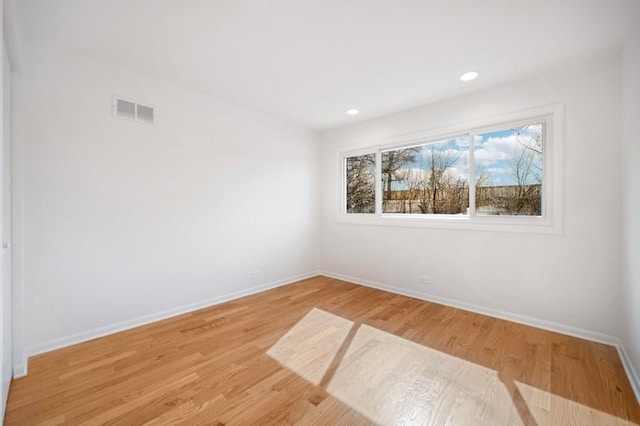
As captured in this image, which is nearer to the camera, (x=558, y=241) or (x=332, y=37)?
(x=332, y=37)

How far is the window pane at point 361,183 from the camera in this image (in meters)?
4.46

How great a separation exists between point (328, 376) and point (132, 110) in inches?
120

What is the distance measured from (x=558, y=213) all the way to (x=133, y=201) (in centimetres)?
419

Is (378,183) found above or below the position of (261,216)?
above

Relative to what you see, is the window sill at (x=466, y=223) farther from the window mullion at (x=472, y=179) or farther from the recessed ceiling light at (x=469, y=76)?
the recessed ceiling light at (x=469, y=76)

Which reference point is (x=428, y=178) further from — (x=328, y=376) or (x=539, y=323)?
(x=328, y=376)

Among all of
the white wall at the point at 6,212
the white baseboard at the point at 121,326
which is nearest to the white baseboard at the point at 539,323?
the white baseboard at the point at 121,326

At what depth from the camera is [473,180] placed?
3.36 m

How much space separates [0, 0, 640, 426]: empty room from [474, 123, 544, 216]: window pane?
22mm

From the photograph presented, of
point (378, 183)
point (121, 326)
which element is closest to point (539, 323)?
point (378, 183)

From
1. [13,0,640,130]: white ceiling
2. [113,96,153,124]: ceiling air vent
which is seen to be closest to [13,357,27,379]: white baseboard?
[113,96,153,124]: ceiling air vent

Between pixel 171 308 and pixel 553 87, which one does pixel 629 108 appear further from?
pixel 171 308

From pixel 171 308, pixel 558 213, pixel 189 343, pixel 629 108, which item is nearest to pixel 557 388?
pixel 558 213

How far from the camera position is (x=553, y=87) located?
2.77 meters
